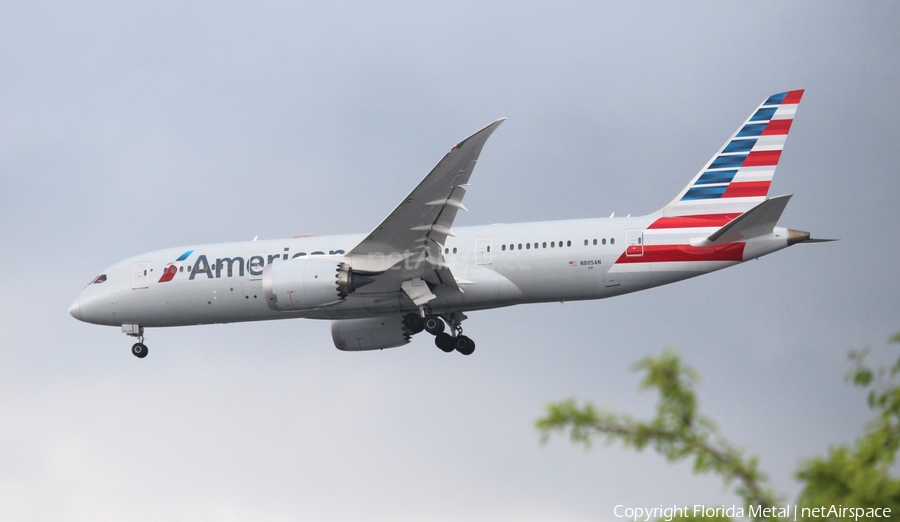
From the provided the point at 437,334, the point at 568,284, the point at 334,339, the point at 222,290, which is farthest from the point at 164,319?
the point at 568,284

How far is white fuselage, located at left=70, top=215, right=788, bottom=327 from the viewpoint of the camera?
2859cm

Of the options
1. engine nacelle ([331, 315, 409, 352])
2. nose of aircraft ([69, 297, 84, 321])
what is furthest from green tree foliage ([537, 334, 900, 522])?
nose of aircraft ([69, 297, 84, 321])

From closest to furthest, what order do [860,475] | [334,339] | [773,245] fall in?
[860,475] < [773,245] < [334,339]

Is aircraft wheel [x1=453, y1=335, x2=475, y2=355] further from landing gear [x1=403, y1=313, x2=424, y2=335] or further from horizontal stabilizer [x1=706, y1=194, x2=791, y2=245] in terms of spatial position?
horizontal stabilizer [x1=706, y1=194, x2=791, y2=245]

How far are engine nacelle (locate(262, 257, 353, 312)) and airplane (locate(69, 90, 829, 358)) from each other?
0.10ft

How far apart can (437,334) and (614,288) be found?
6.09 metres

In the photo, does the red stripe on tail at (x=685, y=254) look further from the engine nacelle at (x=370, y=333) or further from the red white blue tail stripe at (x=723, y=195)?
the engine nacelle at (x=370, y=333)

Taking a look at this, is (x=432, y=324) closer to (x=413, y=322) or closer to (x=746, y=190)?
(x=413, y=322)

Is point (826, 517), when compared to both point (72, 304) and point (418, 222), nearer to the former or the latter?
point (418, 222)

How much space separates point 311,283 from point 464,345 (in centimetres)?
623

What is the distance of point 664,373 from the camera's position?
5668mm

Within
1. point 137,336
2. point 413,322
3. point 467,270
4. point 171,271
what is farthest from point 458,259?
point 137,336

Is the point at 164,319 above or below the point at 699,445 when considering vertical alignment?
above

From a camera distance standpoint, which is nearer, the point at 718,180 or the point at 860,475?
the point at 860,475
